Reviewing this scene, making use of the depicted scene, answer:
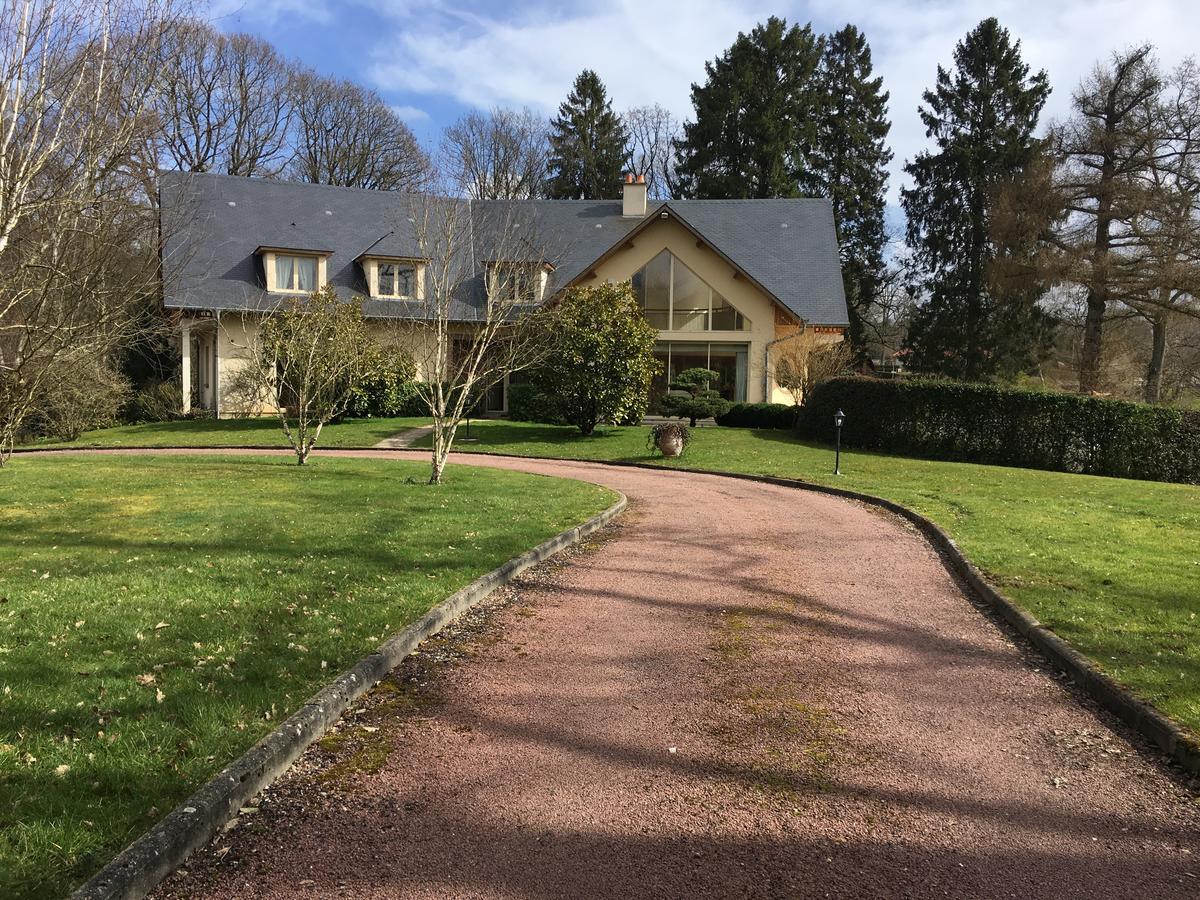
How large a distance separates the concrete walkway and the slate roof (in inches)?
888

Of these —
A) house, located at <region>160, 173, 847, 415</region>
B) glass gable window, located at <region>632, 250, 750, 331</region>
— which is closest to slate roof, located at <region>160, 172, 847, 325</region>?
house, located at <region>160, 173, 847, 415</region>

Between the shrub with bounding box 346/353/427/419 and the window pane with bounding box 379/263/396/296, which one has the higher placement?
the window pane with bounding box 379/263/396/296

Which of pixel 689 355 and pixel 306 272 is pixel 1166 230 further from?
pixel 306 272

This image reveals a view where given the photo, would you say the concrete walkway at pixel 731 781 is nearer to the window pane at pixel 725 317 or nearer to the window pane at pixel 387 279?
the window pane at pixel 725 317

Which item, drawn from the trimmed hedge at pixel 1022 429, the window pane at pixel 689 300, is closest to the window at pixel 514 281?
the trimmed hedge at pixel 1022 429

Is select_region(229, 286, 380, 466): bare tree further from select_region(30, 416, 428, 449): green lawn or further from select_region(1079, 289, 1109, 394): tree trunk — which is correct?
select_region(1079, 289, 1109, 394): tree trunk

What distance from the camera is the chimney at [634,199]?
35.3m

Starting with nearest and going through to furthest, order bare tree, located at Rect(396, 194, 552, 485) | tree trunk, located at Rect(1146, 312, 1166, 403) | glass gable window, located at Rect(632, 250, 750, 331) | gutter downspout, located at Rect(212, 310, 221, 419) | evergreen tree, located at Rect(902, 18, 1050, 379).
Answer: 1. bare tree, located at Rect(396, 194, 552, 485)
2. gutter downspout, located at Rect(212, 310, 221, 419)
3. glass gable window, located at Rect(632, 250, 750, 331)
4. tree trunk, located at Rect(1146, 312, 1166, 403)
5. evergreen tree, located at Rect(902, 18, 1050, 379)

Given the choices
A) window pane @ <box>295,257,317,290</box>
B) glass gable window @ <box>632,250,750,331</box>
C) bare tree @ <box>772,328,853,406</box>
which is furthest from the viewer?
A: glass gable window @ <box>632,250,750,331</box>

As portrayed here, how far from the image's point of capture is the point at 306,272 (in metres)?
30.2

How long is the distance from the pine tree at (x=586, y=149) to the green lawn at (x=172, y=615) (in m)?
41.4

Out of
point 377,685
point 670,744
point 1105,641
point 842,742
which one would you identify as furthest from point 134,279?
point 1105,641

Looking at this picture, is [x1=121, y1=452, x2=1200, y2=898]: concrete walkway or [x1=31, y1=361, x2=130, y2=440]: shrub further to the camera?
[x1=31, y1=361, x2=130, y2=440]: shrub

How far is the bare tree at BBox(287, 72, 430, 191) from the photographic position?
4638cm
